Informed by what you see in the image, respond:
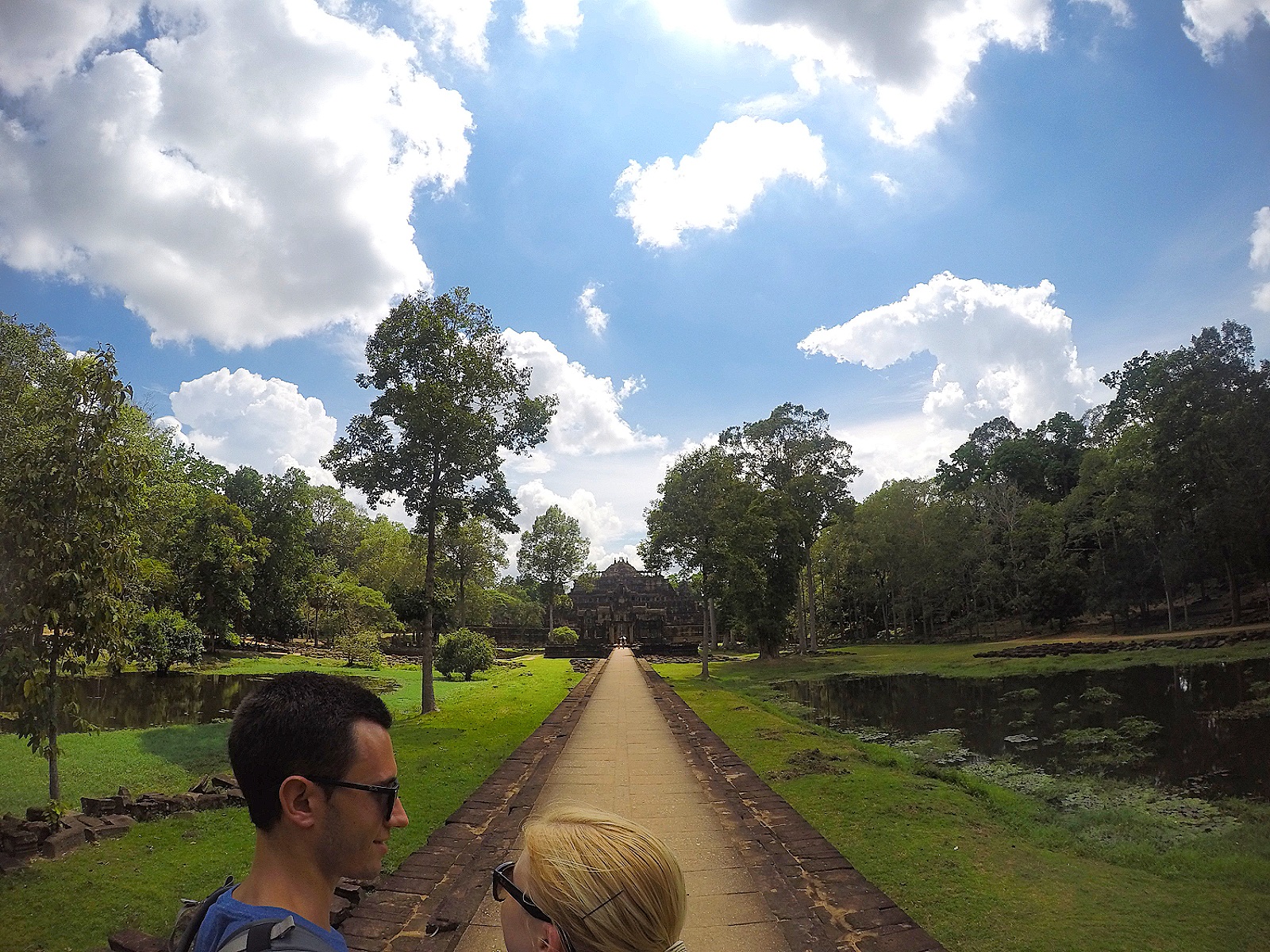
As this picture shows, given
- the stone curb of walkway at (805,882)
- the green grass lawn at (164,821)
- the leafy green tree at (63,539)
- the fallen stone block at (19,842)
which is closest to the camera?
the stone curb of walkway at (805,882)

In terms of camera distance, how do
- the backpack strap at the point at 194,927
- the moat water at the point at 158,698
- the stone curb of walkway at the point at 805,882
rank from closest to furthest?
the backpack strap at the point at 194,927
the stone curb of walkway at the point at 805,882
the moat water at the point at 158,698

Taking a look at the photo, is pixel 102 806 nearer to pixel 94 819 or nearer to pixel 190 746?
pixel 94 819

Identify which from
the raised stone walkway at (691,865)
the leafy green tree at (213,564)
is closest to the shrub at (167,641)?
the leafy green tree at (213,564)

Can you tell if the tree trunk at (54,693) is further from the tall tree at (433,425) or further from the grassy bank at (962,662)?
the grassy bank at (962,662)

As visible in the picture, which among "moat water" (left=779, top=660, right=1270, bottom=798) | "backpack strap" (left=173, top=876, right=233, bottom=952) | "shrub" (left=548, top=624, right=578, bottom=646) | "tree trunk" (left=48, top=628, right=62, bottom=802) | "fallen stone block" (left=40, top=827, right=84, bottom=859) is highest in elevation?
"backpack strap" (left=173, top=876, right=233, bottom=952)

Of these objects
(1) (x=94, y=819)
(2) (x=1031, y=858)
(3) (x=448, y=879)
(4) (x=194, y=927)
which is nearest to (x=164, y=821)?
(1) (x=94, y=819)

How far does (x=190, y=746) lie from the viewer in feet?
38.8

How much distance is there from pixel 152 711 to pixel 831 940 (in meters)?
17.0

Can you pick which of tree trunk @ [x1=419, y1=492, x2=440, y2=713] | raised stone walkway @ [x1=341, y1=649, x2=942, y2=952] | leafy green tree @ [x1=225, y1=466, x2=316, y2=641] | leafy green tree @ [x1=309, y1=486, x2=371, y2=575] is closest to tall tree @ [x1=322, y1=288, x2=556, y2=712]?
tree trunk @ [x1=419, y1=492, x2=440, y2=713]

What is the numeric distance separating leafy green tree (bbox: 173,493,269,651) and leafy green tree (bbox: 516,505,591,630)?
30.7 m

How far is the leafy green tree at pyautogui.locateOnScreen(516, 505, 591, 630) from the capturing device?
6194 centimetres

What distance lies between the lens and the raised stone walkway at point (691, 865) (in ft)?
15.0

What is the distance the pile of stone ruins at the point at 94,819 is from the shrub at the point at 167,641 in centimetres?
1395

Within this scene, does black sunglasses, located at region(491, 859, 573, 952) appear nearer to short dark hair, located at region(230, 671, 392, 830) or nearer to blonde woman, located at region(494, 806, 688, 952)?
blonde woman, located at region(494, 806, 688, 952)
